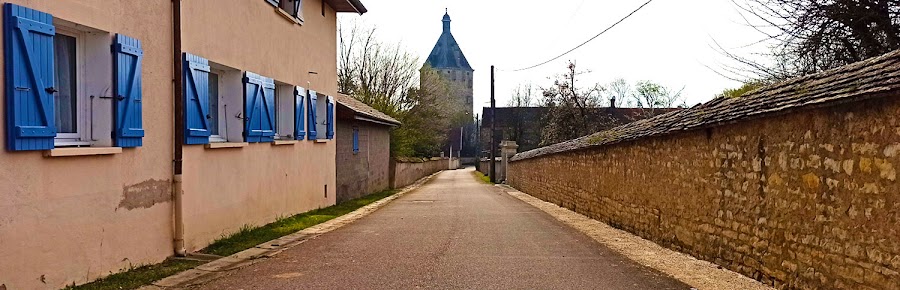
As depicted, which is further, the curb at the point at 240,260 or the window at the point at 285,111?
the window at the point at 285,111

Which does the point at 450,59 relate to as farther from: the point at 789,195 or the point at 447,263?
the point at 789,195

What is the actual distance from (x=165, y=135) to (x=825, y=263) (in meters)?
6.58

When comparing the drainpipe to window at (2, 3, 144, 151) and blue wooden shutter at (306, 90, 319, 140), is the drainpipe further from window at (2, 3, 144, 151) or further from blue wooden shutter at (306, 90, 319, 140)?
blue wooden shutter at (306, 90, 319, 140)

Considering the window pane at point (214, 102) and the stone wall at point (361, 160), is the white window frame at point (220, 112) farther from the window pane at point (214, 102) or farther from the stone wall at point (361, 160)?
the stone wall at point (361, 160)

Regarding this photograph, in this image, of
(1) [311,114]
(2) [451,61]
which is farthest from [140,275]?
(2) [451,61]

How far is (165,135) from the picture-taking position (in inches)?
310

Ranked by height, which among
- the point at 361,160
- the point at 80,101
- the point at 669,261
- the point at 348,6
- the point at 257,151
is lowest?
the point at 669,261

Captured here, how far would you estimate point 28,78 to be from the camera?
219 inches

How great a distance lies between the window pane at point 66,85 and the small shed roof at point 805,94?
6422 mm

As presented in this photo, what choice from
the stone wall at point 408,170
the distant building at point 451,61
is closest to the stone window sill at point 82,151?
the stone wall at point 408,170

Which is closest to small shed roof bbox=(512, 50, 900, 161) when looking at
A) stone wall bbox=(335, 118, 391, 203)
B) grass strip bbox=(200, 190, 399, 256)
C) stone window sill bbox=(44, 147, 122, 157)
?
grass strip bbox=(200, 190, 399, 256)

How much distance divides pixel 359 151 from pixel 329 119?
5.59m

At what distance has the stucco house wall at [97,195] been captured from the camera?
5.46 metres

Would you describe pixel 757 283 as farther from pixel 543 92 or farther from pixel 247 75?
pixel 543 92
